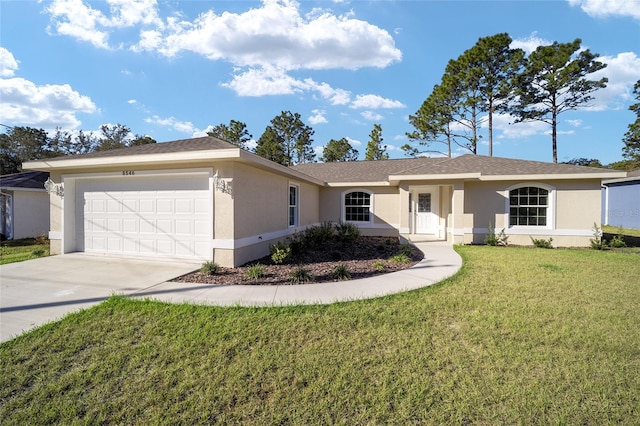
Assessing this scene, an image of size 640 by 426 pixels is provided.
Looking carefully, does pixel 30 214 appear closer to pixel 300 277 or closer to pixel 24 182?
pixel 24 182

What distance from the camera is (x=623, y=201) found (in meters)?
20.5

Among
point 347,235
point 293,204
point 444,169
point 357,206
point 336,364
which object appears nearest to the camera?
point 336,364

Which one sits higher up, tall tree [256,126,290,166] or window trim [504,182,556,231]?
tall tree [256,126,290,166]

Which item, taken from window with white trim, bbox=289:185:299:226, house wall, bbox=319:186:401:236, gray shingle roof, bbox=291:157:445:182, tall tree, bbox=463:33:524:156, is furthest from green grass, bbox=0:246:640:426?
tall tree, bbox=463:33:524:156

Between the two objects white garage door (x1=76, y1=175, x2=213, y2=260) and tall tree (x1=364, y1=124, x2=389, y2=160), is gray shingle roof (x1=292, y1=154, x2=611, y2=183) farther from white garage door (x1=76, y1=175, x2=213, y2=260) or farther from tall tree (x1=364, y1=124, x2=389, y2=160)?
tall tree (x1=364, y1=124, x2=389, y2=160)

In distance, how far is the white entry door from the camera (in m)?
14.3

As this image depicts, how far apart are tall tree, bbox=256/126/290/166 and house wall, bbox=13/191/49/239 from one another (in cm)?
2238

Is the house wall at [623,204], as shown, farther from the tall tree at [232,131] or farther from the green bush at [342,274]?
the tall tree at [232,131]

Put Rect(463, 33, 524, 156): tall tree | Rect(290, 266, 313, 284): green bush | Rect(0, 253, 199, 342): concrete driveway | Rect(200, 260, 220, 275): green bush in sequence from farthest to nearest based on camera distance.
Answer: Rect(463, 33, 524, 156): tall tree → Rect(200, 260, 220, 275): green bush → Rect(290, 266, 313, 284): green bush → Rect(0, 253, 199, 342): concrete driveway

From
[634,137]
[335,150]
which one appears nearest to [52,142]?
[335,150]

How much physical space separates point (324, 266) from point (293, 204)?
4566mm

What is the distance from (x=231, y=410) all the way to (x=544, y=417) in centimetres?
278

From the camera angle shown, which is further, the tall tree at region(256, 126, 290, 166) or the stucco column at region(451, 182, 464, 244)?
the tall tree at region(256, 126, 290, 166)

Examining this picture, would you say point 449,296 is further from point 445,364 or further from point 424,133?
point 424,133
